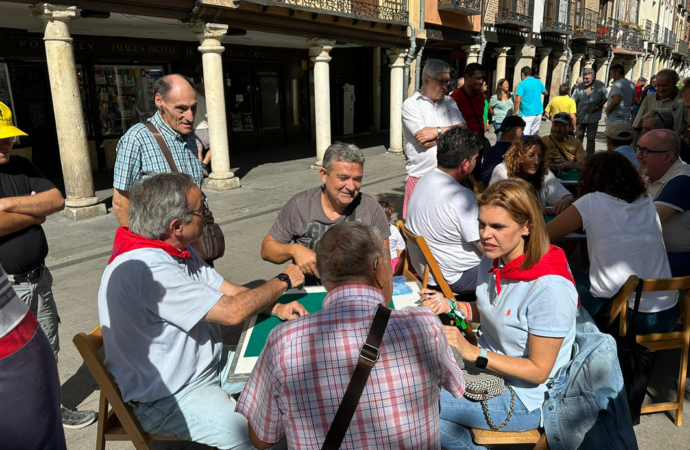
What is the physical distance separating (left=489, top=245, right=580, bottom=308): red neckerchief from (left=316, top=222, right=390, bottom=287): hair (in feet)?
2.45

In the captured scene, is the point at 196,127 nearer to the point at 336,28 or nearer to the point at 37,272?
the point at 336,28

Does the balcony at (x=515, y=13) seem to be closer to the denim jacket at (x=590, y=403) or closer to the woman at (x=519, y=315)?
the woman at (x=519, y=315)

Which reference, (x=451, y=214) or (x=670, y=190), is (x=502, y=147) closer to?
(x=670, y=190)

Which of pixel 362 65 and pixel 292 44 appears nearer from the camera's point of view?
pixel 292 44

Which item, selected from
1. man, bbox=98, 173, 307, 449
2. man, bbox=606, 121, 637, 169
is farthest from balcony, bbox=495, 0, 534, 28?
man, bbox=98, 173, 307, 449

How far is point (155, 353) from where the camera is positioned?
2.02 meters

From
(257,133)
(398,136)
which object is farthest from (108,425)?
(257,133)

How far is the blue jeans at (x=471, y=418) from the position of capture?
2.12 metres

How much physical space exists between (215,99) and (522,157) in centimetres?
642

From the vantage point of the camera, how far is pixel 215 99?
9141 millimetres

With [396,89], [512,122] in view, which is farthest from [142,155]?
[396,89]

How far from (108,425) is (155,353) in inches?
18.2

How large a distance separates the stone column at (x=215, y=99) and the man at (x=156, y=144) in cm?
607

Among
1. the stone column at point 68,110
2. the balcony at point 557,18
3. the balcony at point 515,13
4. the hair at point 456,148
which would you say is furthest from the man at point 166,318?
the balcony at point 557,18
